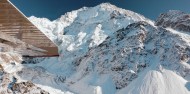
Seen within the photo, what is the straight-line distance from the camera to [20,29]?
8.03 meters

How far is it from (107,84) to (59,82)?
27.8 metres

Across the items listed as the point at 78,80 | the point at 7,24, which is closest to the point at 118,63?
the point at 78,80

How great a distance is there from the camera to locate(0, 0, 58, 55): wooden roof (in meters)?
7.43

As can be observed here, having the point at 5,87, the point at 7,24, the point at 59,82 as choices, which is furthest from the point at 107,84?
the point at 7,24

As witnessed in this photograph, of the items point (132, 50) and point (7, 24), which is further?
point (132, 50)

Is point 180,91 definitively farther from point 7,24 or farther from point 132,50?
point 7,24

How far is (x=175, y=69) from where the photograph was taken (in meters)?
171

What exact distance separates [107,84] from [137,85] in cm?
1844

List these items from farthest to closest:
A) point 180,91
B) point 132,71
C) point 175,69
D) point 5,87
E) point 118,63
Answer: point 118,63 → point 132,71 → point 175,69 → point 5,87 → point 180,91

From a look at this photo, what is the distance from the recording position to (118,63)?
19625 cm

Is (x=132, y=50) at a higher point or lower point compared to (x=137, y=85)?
higher

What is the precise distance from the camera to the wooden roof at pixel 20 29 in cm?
743

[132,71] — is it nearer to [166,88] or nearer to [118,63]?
[118,63]

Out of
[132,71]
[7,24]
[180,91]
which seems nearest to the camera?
[7,24]
